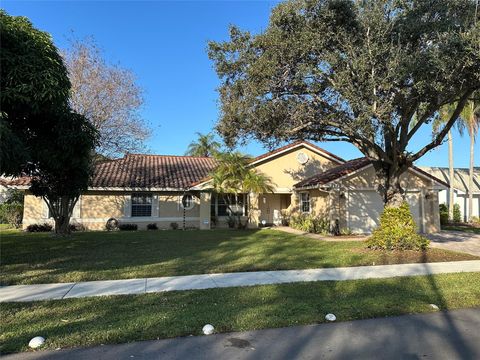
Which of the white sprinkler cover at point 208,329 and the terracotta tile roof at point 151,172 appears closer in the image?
the white sprinkler cover at point 208,329

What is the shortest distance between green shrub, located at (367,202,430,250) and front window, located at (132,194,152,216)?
1498 cm

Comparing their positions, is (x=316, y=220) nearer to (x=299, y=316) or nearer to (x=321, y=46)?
(x=321, y=46)

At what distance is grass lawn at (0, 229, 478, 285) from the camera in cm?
961

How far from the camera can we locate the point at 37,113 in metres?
10.6

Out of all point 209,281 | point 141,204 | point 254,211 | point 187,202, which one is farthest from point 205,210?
point 209,281

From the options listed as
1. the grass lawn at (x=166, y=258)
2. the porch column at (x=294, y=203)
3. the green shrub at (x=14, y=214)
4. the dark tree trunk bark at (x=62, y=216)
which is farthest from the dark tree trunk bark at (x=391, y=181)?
the green shrub at (x=14, y=214)

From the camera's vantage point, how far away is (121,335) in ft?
17.2

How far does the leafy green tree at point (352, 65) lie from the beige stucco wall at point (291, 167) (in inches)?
472

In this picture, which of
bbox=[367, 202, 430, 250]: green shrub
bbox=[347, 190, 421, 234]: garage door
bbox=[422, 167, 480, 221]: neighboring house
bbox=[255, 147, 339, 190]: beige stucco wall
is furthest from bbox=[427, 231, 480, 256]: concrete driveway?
bbox=[422, 167, 480, 221]: neighboring house

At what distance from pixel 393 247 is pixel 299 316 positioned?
790cm

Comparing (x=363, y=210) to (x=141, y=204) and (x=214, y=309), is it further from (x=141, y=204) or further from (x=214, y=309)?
(x=214, y=309)

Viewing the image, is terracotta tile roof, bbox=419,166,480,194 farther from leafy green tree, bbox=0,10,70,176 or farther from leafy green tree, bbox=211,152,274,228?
leafy green tree, bbox=0,10,70,176

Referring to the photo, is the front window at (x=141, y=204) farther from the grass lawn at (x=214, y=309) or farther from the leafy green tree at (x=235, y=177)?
the grass lawn at (x=214, y=309)

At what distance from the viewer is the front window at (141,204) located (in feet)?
81.1
